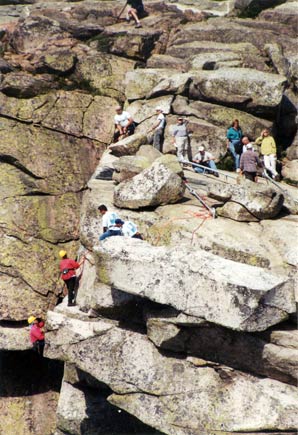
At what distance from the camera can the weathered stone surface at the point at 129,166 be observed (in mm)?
27703

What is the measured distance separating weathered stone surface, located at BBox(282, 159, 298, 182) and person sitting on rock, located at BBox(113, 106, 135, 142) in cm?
897

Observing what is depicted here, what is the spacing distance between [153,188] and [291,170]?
1124 centimetres

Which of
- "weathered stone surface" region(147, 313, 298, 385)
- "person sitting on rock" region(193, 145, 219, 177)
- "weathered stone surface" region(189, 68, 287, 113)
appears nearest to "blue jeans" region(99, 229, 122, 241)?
"weathered stone surface" region(147, 313, 298, 385)

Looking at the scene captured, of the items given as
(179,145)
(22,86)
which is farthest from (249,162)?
(22,86)

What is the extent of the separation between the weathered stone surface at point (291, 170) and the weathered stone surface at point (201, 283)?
1374cm

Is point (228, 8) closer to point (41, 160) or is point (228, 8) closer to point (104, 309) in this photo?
point (41, 160)

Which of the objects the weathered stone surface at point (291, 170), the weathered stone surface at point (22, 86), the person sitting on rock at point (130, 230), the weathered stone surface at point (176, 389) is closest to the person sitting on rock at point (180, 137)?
the weathered stone surface at point (291, 170)

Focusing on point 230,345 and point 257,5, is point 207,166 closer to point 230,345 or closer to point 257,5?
point 230,345

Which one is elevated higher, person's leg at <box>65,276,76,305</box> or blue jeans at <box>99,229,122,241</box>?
blue jeans at <box>99,229,122,241</box>

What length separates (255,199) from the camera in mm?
24922

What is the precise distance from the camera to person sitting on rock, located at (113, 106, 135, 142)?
34156 mm

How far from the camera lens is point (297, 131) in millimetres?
36250

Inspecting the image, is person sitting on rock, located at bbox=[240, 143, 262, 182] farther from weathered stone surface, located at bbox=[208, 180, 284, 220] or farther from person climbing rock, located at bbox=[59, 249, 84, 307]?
person climbing rock, located at bbox=[59, 249, 84, 307]

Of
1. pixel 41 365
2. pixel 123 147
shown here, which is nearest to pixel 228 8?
pixel 123 147
